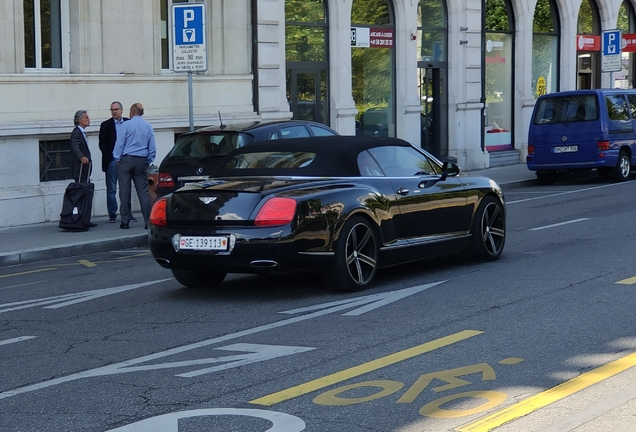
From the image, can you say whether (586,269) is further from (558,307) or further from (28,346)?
(28,346)

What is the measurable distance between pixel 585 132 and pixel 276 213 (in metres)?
15.4

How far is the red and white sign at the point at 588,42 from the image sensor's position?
1310 inches

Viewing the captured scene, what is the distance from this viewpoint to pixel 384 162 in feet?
34.7

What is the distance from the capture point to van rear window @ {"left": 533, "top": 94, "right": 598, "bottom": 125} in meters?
23.2

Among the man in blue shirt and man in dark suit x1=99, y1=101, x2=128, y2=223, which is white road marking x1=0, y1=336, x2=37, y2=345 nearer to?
the man in blue shirt

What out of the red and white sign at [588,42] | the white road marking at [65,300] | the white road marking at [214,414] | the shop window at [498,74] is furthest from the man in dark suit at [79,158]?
the red and white sign at [588,42]

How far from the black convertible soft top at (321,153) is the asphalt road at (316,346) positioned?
3.43ft

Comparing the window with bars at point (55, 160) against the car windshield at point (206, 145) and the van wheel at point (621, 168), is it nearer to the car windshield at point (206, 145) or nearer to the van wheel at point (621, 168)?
the car windshield at point (206, 145)

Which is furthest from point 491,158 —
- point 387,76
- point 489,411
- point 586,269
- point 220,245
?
point 489,411

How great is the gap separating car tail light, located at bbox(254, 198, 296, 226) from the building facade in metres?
8.81

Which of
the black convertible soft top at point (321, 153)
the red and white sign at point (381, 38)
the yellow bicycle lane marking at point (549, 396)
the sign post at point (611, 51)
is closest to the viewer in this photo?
the yellow bicycle lane marking at point (549, 396)

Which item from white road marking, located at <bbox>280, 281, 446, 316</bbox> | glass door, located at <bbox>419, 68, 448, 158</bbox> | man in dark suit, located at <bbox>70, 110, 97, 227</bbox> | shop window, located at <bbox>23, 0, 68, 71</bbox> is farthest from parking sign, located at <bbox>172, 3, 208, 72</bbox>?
glass door, located at <bbox>419, 68, 448, 158</bbox>

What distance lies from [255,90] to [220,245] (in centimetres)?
1298

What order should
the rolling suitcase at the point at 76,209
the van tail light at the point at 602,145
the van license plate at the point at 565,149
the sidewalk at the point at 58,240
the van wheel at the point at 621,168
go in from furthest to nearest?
the van wheel at the point at 621,168
the van license plate at the point at 565,149
the van tail light at the point at 602,145
the rolling suitcase at the point at 76,209
the sidewalk at the point at 58,240
